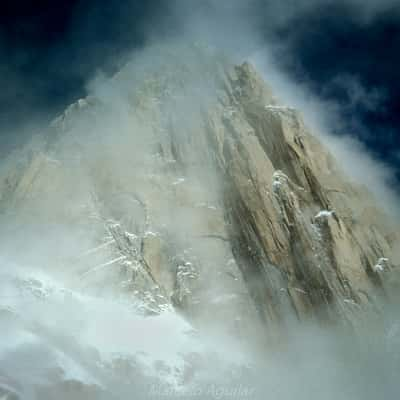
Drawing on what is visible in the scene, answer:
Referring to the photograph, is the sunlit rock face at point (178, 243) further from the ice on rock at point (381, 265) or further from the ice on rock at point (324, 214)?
the ice on rock at point (324, 214)

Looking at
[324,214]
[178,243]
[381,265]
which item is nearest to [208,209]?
[178,243]

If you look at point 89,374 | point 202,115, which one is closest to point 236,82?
point 202,115

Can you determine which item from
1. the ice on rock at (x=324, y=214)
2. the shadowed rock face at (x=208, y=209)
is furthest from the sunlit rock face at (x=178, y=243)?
the ice on rock at (x=324, y=214)

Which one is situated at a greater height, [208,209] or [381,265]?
[208,209]

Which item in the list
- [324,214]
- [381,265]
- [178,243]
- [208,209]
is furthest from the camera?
[208,209]

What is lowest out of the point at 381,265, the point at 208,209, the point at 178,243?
the point at 381,265

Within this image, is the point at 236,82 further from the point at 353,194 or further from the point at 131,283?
the point at 131,283

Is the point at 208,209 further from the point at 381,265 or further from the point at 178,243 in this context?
the point at 381,265
